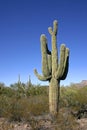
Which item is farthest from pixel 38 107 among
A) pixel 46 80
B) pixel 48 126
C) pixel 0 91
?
pixel 0 91

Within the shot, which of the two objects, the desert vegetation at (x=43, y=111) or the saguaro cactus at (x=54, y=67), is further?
the saguaro cactus at (x=54, y=67)

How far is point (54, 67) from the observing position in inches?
550

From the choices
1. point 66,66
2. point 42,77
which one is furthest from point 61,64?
point 42,77

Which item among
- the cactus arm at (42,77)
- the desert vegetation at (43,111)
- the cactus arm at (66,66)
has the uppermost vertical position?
the cactus arm at (66,66)

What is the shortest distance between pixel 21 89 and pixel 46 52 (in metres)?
15.3

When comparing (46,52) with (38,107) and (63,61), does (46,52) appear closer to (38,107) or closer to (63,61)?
(63,61)

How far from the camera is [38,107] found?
630 inches

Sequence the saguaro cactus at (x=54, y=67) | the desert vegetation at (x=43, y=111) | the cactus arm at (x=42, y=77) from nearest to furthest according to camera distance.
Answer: the desert vegetation at (x=43, y=111) → the saguaro cactus at (x=54, y=67) → the cactus arm at (x=42, y=77)

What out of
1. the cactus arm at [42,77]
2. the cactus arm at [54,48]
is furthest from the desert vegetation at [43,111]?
the cactus arm at [54,48]

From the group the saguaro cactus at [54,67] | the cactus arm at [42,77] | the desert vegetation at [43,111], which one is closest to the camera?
the desert vegetation at [43,111]

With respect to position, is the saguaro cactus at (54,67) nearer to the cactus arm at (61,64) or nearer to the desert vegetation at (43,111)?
the cactus arm at (61,64)

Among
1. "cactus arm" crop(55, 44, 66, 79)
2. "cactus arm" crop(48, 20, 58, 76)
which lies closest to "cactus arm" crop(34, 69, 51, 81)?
"cactus arm" crop(48, 20, 58, 76)

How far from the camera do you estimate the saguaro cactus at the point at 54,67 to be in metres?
13.7

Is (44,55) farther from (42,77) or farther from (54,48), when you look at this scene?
(42,77)
